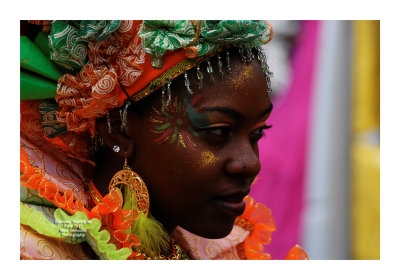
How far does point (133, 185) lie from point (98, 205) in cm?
16

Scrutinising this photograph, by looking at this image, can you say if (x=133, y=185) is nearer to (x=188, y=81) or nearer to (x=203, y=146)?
(x=203, y=146)

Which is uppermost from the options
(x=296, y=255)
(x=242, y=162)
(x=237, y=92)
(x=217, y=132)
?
(x=237, y=92)

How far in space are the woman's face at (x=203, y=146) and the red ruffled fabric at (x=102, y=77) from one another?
0.47 ft

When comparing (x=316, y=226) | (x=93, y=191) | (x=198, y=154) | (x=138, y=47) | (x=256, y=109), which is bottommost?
(x=316, y=226)

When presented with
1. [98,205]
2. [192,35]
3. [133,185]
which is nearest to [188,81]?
[192,35]

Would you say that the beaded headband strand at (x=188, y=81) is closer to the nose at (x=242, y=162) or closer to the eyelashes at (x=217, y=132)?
the eyelashes at (x=217, y=132)

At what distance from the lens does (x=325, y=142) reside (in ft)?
11.1

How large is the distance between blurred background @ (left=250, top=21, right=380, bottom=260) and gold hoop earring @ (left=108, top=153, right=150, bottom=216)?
0.78m

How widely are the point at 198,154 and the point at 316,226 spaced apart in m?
1.61

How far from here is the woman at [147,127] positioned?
71.6 inches

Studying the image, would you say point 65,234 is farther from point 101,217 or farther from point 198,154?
point 198,154

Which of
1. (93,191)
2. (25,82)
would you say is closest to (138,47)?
(25,82)

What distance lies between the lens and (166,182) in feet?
6.19

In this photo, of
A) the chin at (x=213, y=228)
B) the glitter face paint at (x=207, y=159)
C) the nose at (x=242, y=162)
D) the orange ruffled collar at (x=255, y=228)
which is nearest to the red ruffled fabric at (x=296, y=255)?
the orange ruffled collar at (x=255, y=228)
